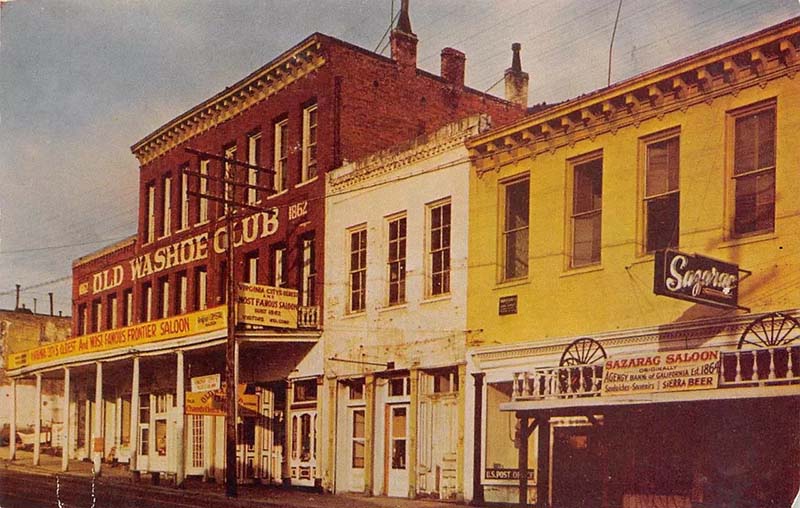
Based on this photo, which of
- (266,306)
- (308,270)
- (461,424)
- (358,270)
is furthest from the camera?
(308,270)

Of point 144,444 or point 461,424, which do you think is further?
point 144,444

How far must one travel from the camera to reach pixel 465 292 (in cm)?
2033

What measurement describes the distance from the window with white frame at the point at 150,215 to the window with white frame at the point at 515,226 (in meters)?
17.3

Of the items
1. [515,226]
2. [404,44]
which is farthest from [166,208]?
[515,226]

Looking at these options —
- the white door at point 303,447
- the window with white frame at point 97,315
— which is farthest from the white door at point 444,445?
the window with white frame at point 97,315

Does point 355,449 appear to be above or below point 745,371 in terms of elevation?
below

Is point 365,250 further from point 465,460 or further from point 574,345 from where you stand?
A: point 574,345

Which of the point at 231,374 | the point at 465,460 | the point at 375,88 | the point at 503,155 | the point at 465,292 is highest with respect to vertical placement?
the point at 375,88

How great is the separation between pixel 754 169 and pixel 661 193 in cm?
194

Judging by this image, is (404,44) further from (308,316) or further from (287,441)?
(287,441)

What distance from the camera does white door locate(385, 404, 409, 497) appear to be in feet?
71.5

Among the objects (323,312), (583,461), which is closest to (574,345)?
(583,461)

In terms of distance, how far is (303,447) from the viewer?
25641 mm

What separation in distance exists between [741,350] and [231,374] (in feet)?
42.8
